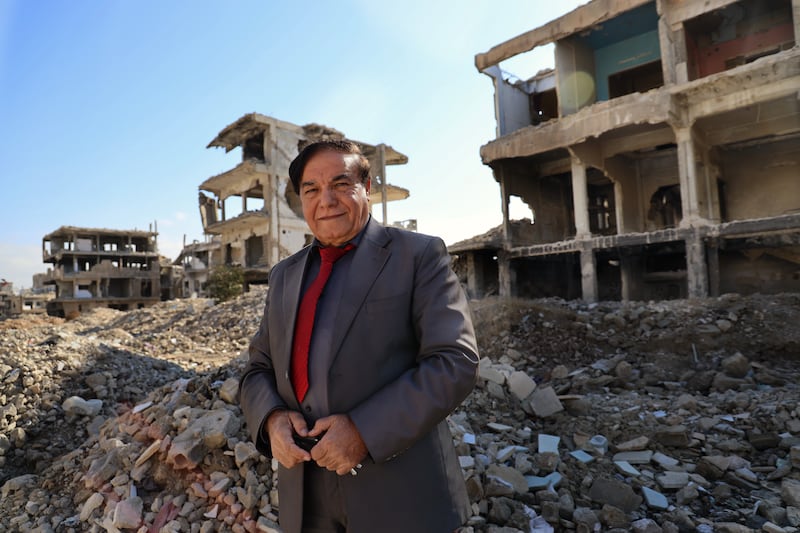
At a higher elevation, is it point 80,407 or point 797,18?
point 797,18

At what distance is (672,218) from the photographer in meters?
16.7

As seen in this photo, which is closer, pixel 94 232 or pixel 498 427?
pixel 498 427

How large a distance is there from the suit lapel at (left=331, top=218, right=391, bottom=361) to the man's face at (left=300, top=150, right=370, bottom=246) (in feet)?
0.29

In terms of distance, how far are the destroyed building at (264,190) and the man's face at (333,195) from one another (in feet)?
76.7

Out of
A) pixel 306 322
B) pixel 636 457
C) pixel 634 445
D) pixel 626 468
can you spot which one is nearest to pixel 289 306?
pixel 306 322

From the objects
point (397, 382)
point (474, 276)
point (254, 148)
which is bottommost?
point (397, 382)

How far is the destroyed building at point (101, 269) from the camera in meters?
38.0

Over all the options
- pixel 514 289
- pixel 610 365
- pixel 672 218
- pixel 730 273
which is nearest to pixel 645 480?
pixel 610 365

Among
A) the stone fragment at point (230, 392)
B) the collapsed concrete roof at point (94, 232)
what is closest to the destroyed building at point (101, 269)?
the collapsed concrete roof at point (94, 232)

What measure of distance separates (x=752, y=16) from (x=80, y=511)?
55.8ft

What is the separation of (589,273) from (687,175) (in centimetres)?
338

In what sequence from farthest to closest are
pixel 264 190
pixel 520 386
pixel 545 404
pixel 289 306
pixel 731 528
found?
1. pixel 264 190
2. pixel 520 386
3. pixel 545 404
4. pixel 731 528
5. pixel 289 306

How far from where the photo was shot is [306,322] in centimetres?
167

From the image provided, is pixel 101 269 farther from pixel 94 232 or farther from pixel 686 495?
pixel 686 495
